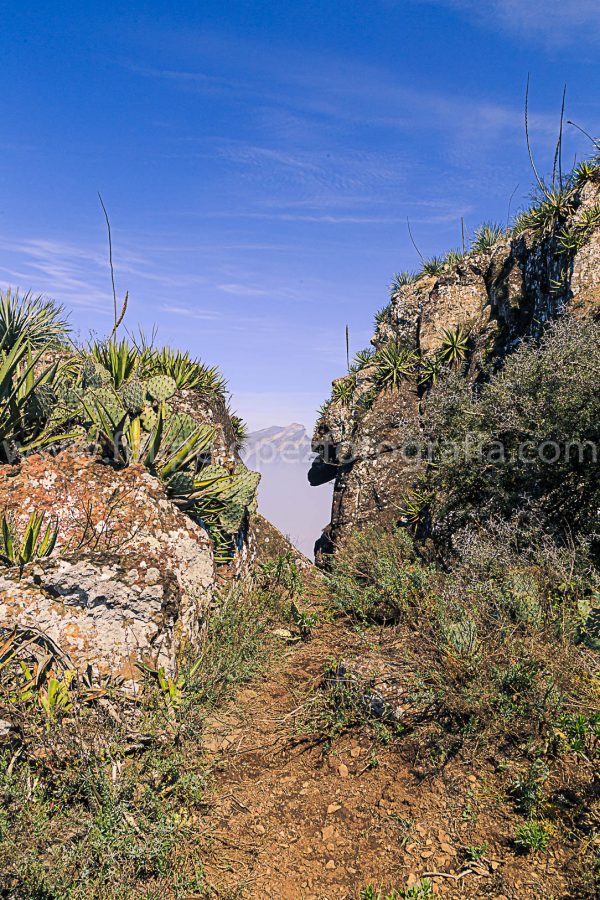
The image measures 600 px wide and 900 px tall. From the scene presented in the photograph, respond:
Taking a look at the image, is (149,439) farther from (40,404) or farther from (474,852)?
(474,852)

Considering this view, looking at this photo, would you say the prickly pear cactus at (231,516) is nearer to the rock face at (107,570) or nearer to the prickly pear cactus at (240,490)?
the prickly pear cactus at (240,490)

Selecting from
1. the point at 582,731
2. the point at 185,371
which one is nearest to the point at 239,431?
the point at 185,371

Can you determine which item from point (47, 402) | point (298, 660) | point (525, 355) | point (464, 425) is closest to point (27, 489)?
point (47, 402)

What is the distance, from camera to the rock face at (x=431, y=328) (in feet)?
36.9

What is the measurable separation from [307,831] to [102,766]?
5.04ft

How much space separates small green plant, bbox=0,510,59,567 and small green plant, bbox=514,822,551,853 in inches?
167

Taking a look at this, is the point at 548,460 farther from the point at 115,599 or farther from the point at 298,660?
the point at 115,599

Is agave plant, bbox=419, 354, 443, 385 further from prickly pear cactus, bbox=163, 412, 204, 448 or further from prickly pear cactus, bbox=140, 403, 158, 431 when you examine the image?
prickly pear cactus, bbox=163, 412, 204, 448

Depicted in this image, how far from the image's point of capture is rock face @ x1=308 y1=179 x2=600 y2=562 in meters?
11.2

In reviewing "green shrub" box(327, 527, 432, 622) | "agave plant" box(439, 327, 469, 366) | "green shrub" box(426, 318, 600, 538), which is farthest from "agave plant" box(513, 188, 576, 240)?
"green shrub" box(327, 527, 432, 622)

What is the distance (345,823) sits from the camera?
12.0 feet

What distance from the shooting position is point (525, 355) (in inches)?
331

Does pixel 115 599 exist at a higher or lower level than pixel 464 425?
lower

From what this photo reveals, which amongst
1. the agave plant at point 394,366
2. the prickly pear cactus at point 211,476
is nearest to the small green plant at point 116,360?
the prickly pear cactus at point 211,476
